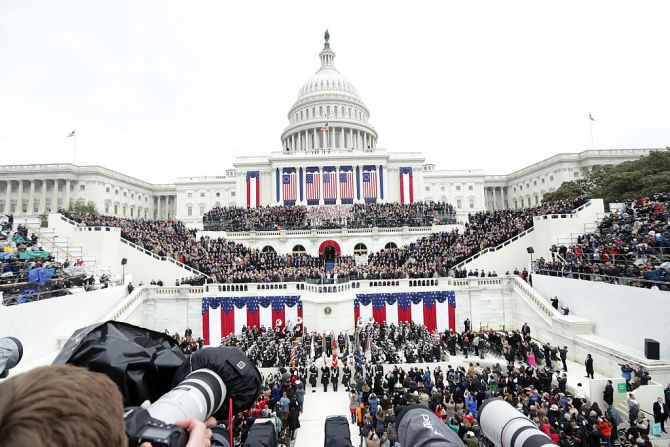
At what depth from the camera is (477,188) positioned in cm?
8781

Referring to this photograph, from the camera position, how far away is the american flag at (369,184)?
63.8 m

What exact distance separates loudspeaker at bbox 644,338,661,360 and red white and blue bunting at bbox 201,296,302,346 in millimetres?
19491

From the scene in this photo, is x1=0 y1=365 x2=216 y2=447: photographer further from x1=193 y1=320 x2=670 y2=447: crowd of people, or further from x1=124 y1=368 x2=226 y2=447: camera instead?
x1=193 y1=320 x2=670 y2=447: crowd of people

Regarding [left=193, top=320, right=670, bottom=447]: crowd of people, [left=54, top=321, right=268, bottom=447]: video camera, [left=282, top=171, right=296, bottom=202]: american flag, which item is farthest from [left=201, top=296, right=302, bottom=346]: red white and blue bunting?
[left=282, top=171, right=296, bottom=202]: american flag

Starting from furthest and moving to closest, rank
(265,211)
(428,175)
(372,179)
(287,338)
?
(428,175)
(372,179)
(265,211)
(287,338)

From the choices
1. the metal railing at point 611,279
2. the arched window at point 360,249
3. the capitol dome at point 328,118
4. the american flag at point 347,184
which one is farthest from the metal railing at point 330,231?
the capitol dome at point 328,118

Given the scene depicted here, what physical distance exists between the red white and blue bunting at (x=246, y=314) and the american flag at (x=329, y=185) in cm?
3640

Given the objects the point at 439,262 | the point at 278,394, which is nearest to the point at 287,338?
the point at 278,394

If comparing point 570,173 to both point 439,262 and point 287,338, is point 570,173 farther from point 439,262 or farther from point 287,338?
point 287,338

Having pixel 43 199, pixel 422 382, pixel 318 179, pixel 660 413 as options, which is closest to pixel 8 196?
pixel 43 199

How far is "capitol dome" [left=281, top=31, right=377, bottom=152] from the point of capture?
8569 centimetres

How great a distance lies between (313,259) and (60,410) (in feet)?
118

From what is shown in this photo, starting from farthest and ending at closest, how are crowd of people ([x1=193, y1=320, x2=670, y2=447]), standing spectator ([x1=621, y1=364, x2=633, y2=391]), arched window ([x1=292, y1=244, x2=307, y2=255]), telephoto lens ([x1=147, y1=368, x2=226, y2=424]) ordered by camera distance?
1. arched window ([x1=292, y1=244, x2=307, y2=255])
2. standing spectator ([x1=621, y1=364, x2=633, y2=391])
3. crowd of people ([x1=193, y1=320, x2=670, y2=447])
4. telephoto lens ([x1=147, y1=368, x2=226, y2=424])

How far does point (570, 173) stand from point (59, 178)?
10642 centimetres
